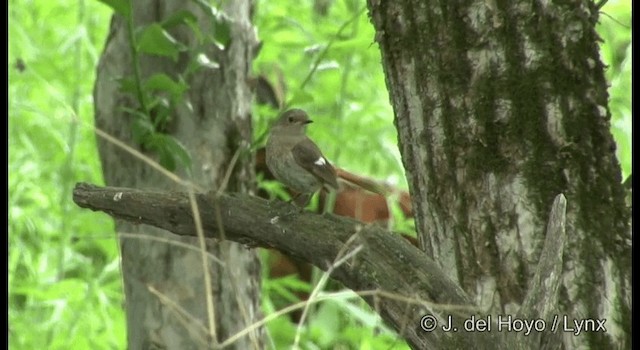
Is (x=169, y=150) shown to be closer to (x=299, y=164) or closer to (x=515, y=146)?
(x=299, y=164)

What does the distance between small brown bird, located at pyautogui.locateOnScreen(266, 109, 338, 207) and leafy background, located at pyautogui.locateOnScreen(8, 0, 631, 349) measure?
0.25 metres

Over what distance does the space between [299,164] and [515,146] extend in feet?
2.20

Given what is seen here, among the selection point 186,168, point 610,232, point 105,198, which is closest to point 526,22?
point 610,232

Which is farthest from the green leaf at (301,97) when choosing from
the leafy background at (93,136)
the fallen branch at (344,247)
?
the fallen branch at (344,247)

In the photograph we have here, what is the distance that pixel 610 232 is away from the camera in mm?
2156

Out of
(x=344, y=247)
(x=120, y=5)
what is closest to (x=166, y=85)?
(x=120, y=5)

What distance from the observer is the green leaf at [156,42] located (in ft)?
8.93

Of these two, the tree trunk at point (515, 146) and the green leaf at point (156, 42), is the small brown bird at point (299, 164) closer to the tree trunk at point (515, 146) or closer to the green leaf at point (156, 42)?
the green leaf at point (156, 42)

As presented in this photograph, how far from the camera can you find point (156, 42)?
275cm

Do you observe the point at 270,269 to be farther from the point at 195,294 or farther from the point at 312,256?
the point at 312,256

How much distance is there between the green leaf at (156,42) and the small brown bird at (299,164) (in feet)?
1.07

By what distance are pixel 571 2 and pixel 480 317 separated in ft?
2.10

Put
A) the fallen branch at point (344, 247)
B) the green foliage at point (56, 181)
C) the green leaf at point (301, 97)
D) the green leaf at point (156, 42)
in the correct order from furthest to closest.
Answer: the green foliage at point (56, 181)
the green leaf at point (301, 97)
the green leaf at point (156, 42)
the fallen branch at point (344, 247)

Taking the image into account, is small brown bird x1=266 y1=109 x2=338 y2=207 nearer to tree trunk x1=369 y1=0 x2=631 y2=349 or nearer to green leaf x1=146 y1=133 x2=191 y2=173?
green leaf x1=146 y1=133 x2=191 y2=173
